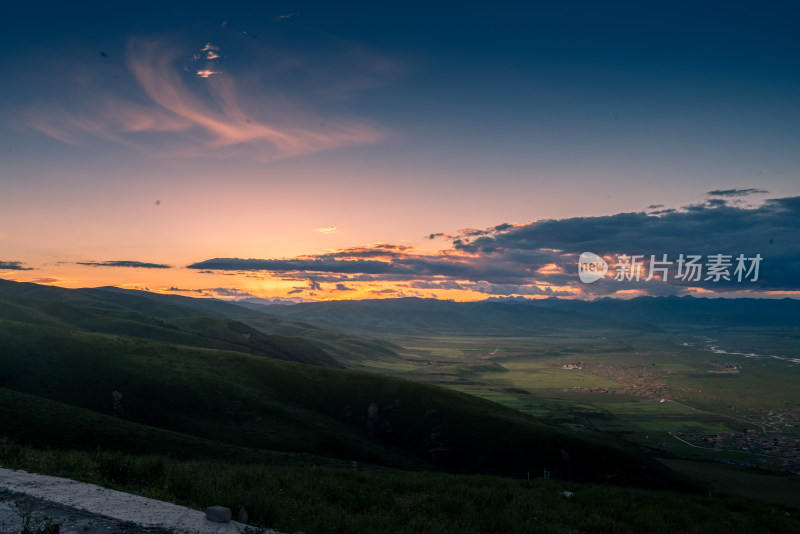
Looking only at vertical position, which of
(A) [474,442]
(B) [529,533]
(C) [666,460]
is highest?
(B) [529,533]

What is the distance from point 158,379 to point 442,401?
6635 cm

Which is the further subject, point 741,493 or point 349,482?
point 741,493

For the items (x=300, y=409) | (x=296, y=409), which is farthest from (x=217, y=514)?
(x=300, y=409)

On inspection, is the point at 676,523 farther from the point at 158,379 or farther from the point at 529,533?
the point at 158,379

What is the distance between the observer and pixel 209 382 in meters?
99.6

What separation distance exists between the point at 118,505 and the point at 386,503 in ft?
38.5

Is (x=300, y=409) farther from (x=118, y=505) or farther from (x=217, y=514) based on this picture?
(x=217, y=514)

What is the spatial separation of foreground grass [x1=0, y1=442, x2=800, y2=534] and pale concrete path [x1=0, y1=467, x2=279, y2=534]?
1.41 m

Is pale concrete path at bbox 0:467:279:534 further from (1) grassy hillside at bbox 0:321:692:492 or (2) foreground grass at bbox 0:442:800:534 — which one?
(1) grassy hillside at bbox 0:321:692:492

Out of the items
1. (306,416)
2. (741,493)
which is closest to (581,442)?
(741,493)

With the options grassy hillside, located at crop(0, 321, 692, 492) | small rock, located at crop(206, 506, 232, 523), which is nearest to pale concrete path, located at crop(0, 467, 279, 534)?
small rock, located at crop(206, 506, 232, 523)

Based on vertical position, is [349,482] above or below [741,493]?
above

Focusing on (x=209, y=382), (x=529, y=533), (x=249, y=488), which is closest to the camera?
(x=529, y=533)

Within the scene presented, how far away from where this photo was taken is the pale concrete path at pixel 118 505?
547 inches
